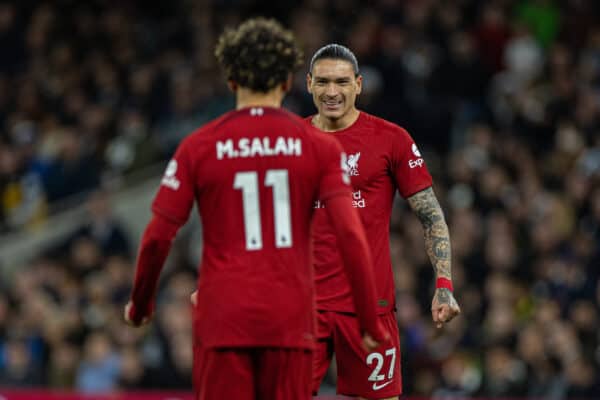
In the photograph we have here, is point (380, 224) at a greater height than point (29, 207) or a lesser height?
lesser

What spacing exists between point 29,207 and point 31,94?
1489 mm

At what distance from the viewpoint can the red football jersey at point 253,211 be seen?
5047mm

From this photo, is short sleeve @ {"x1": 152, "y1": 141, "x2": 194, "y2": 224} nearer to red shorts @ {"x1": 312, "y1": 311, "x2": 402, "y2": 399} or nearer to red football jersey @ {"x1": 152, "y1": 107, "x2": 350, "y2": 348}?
red football jersey @ {"x1": 152, "y1": 107, "x2": 350, "y2": 348}

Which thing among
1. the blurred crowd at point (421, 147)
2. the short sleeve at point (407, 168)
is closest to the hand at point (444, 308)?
the short sleeve at point (407, 168)

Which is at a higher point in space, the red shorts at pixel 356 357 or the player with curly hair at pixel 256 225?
the player with curly hair at pixel 256 225

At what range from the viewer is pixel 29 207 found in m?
15.4

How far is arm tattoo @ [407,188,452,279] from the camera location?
669 centimetres

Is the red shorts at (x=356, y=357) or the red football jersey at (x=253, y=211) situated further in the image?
the red shorts at (x=356, y=357)

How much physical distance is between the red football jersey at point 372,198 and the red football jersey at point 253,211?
1460 mm

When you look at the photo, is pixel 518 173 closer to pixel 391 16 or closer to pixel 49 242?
pixel 391 16

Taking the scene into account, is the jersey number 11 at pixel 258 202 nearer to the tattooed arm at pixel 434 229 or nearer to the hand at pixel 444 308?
the hand at pixel 444 308

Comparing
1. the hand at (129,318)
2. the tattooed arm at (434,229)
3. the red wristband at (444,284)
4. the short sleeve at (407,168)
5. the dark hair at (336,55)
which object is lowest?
the hand at (129,318)

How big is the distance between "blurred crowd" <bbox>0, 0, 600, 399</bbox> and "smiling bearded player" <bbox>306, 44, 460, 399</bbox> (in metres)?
4.85

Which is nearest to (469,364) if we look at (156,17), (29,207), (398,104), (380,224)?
(398,104)
